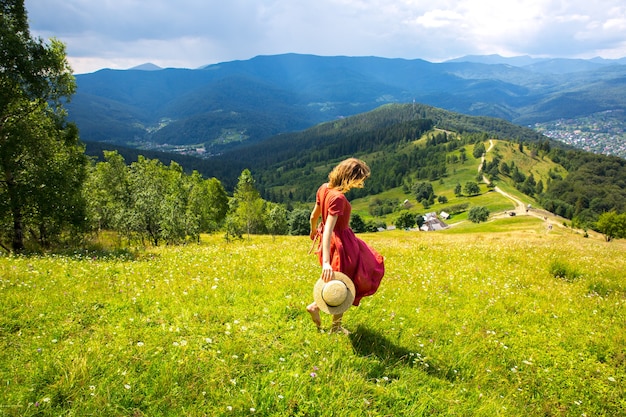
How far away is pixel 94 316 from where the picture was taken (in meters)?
6.89

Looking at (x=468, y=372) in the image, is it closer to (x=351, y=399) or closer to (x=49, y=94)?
(x=351, y=399)

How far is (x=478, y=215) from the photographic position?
162 meters

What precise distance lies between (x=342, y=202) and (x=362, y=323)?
3.20 meters

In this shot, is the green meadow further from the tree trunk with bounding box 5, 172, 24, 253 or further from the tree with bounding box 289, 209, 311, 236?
the tree with bounding box 289, 209, 311, 236

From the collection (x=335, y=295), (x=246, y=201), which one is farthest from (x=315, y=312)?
(x=246, y=201)

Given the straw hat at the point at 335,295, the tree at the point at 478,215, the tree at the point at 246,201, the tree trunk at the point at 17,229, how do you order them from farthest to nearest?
the tree at the point at 478,215 < the tree at the point at 246,201 < the tree trunk at the point at 17,229 < the straw hat at the point at 335,295

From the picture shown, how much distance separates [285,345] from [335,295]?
154cm

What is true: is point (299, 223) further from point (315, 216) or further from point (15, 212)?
point (315, 216)

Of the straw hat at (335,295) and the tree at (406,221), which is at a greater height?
the straw hat at (335,295)

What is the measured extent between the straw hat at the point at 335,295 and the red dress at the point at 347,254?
50cm

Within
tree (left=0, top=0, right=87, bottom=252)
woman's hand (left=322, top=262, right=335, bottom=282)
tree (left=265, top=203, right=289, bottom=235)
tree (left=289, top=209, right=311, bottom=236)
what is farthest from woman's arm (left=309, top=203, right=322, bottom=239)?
tree (left=289, top=209, right=311, bottom=236)

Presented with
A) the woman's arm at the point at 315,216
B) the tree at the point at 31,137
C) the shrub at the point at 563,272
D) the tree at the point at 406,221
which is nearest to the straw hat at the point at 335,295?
the woman's arm at the point at 315,216

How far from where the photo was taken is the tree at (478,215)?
15900 centimetres

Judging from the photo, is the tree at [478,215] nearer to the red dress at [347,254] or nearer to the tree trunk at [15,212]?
the tree trunk at [15,212]
